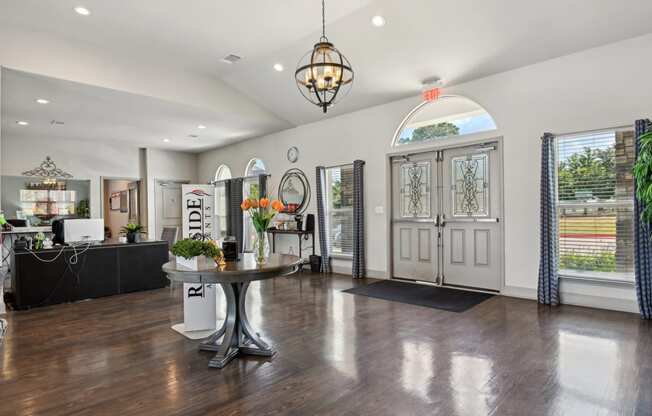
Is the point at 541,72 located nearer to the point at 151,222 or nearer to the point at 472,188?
the point at 472,188

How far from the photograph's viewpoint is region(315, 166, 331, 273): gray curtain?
7.40 meters

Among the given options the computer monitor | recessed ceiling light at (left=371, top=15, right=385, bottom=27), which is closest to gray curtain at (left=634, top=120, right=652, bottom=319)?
recessed ceiling light at (left=371, top=15, right=385, bottom=27)

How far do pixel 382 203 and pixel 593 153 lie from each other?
10.1 feet

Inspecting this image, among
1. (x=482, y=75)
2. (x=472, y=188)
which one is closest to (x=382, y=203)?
(x=472, y=188)

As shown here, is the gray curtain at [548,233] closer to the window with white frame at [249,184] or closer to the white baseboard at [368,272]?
the white baseboard at [368,272]

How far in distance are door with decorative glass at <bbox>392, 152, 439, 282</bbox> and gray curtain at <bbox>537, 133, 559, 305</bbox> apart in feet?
5.26

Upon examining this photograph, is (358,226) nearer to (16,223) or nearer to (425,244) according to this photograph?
(425,244)

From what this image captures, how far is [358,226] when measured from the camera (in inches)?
267

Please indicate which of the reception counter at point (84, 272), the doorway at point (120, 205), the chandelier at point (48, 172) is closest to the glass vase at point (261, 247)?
the reception counter at point (84, 272)

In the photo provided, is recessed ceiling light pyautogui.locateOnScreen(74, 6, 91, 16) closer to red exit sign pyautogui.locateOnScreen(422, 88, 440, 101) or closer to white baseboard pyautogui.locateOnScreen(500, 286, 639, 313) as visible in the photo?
red exit sign pyautogui.locateOnScreen(422, 88, 440, 101)

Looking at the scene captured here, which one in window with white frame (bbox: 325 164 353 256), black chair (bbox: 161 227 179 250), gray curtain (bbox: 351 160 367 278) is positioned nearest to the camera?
gray curtain (bbox: 351 160 367 278)

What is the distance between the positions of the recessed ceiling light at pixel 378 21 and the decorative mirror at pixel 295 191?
367cm

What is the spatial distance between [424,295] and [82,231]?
4.93 metres

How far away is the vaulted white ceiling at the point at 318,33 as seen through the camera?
4.24 metres
